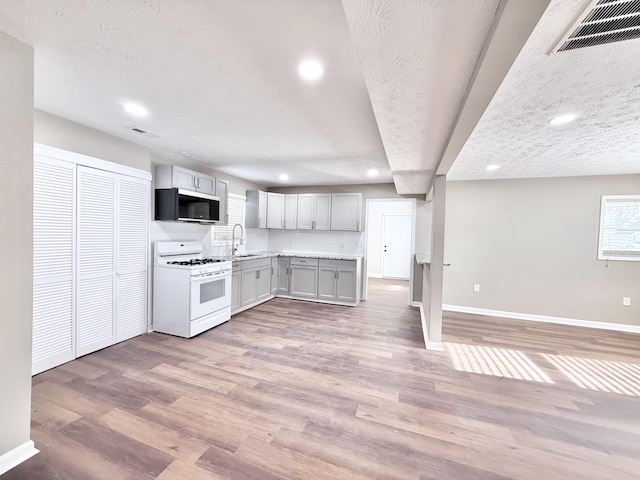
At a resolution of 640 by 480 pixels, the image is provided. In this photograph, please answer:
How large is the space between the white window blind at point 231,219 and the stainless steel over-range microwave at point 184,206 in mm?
639

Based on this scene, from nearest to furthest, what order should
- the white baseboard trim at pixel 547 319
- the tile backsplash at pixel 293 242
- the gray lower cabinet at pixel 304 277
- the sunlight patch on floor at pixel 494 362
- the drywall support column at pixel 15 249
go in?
the drywall support column at pixel 15 249, the sunlight patch on floor at pixel 494 362, the white baseboard trim at pixel 547 319, the tile backsplash at pixel 293 242, the gray lower cabinet at pixel 304 277

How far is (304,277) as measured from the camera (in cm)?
543

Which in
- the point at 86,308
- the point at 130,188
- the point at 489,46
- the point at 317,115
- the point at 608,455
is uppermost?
the point at 317,115

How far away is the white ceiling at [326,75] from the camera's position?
3.86 ft

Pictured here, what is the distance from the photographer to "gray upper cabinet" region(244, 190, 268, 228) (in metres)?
5.55

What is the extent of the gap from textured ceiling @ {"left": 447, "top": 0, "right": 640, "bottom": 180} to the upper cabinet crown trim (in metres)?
3.67

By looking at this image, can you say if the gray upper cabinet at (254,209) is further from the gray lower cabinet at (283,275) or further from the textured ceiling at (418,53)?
the textured ceiling at (418,53)

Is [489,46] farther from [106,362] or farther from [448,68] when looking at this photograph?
[106,362]

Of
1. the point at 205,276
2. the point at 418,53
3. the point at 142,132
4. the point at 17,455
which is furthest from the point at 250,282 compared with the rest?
the point at 418,53

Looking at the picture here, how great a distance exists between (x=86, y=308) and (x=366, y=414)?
117 inches

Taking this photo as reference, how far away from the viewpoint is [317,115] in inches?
94.0

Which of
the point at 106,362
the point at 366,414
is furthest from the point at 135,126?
the point at 366,414

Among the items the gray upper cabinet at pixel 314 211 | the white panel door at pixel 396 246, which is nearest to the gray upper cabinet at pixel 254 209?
the gray upper cabinet at pixel 314 211

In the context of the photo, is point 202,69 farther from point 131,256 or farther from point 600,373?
point 600,373
